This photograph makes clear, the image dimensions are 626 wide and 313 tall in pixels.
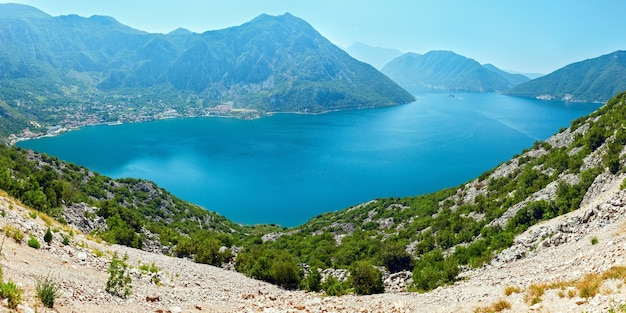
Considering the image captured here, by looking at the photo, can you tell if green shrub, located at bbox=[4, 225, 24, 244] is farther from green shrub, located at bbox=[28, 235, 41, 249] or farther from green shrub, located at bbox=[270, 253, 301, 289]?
green shrub, located at bbox=[270, 253, 301, 289]

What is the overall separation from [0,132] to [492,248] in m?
248

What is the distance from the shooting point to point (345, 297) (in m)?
19.4

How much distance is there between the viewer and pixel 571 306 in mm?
10945

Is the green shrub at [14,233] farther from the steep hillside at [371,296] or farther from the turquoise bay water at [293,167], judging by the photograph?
the turquoise bay water at [293,167]

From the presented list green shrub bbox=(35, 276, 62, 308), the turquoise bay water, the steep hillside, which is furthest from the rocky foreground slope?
the turquoise bay water

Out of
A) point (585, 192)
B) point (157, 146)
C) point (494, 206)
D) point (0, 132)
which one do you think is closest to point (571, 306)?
point (585, 192)

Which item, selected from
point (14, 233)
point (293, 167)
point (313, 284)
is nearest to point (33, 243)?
point (14, 233)

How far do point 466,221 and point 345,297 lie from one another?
81.9 feet

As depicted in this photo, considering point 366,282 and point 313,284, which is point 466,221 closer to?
point 366,282

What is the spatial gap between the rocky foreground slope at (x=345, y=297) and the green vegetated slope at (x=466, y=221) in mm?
3435

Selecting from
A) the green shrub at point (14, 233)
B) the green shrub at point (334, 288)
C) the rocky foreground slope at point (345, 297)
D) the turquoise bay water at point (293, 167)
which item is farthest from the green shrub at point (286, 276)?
the turquoise bay water at point (293, 167)

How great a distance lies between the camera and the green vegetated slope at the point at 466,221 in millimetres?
27328

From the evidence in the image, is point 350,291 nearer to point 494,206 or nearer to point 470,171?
point 494,206

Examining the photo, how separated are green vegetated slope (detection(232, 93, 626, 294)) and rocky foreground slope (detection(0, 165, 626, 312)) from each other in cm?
343
